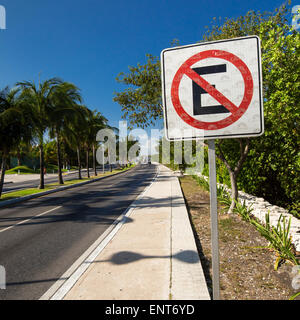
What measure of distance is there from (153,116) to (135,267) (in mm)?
6759

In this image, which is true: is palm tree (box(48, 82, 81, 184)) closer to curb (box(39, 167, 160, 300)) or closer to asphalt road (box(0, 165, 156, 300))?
asphalt road (box(0, 165, 156, 300))

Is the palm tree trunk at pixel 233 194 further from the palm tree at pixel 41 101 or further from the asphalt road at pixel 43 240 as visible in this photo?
the palm tree at pixel 41 101

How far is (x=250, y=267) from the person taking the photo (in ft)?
12.6

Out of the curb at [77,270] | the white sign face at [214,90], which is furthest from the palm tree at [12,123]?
the white sign face at [214,90]

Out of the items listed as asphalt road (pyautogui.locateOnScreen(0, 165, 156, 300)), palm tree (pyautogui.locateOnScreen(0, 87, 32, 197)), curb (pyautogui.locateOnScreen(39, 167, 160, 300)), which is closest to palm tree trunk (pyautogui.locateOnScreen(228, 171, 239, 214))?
curb (pyautogui.locateOnScreen(39, 167, 160, 300))

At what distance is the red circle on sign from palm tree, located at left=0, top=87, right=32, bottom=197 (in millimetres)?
13185

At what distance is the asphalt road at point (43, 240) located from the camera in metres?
3.74

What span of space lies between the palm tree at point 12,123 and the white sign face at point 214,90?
13.2m

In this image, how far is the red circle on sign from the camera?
69.0 inches

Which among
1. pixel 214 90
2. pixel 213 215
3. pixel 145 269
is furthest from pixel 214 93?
pixel 145 269

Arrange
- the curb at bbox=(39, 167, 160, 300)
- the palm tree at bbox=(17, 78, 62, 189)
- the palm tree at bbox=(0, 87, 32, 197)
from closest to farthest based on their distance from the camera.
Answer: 1. the curb at bbox=(39, 167, 160, 300)
2. the palm tree at bbox=(0, 87, 32, 197)
3. the palm tree at bbox=(17, 78, 62, 189)

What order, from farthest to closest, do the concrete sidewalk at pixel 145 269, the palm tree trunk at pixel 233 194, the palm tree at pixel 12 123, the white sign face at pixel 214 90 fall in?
the palm tree at pixel 12 123
the palm tree trunk at pixel 233 194
the concrete sidewalk at pixel 145 269
the white sign face at pixel 214 90

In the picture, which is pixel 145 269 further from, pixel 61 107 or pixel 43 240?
pixel 61 107
